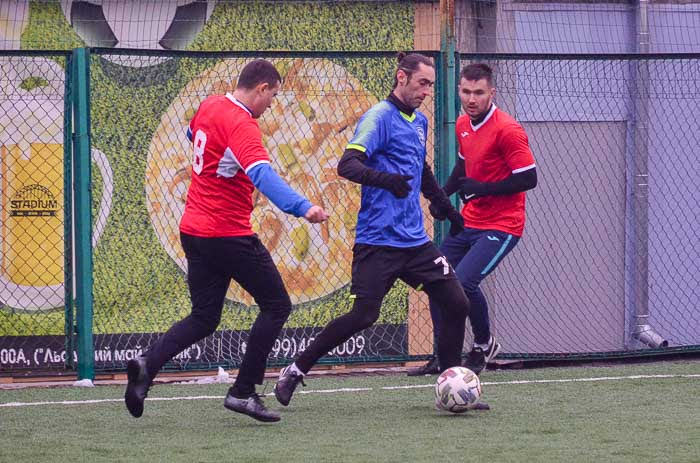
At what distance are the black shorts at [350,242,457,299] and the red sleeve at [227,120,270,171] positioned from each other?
3.01ft

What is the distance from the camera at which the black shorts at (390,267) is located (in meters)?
7.02

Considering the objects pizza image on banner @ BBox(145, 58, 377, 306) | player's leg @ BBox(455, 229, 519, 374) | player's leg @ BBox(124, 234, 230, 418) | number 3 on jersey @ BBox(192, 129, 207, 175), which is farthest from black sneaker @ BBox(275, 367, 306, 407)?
pizza image on banner @ BBox(145, 58, 377, 306)

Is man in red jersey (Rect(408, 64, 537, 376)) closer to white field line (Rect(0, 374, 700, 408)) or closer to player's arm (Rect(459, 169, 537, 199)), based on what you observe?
player's arm (Rect(459, 169, 537, 199))

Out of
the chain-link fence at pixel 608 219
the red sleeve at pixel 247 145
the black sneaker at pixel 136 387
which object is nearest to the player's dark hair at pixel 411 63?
the red sleeve at pixel 247 145

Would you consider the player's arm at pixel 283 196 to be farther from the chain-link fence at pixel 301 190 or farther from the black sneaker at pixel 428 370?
the black sneaker at pixel 428 370

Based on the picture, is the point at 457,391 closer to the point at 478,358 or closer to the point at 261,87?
the point at 478,358

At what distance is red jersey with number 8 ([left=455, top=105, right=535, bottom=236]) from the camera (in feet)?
27.0

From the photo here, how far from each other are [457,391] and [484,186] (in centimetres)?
169

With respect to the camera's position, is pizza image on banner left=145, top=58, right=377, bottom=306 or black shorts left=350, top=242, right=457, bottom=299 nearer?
black shorts left=350, top=242, right=457, bottom=299

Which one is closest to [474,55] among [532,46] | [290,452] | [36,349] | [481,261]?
[532,46]

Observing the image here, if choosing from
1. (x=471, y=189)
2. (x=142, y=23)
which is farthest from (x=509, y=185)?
(x=142, y=23)

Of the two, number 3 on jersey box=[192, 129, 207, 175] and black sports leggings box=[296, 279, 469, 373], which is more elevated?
number 3 on jersey box=[192, 129, 207, 175]

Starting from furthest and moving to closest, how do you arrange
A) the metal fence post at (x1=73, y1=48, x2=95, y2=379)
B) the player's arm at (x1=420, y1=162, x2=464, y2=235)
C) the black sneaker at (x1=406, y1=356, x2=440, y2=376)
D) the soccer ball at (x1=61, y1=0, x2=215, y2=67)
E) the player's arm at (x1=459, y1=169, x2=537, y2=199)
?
the soccer ball at (x1=61, y1=0, x2=215, y2=67), the black sneaker at (x1=406, y1=356, x2=440, y2=376), the metal fence post at (x1=73, y1=48, x2=95, y2=379), the player's arm at (x1=459, y1=169, x2=537, y2=199), the player's arm at (x1=420, y1=162, x2=464, y2=235)

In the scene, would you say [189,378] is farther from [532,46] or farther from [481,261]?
[532,46]
